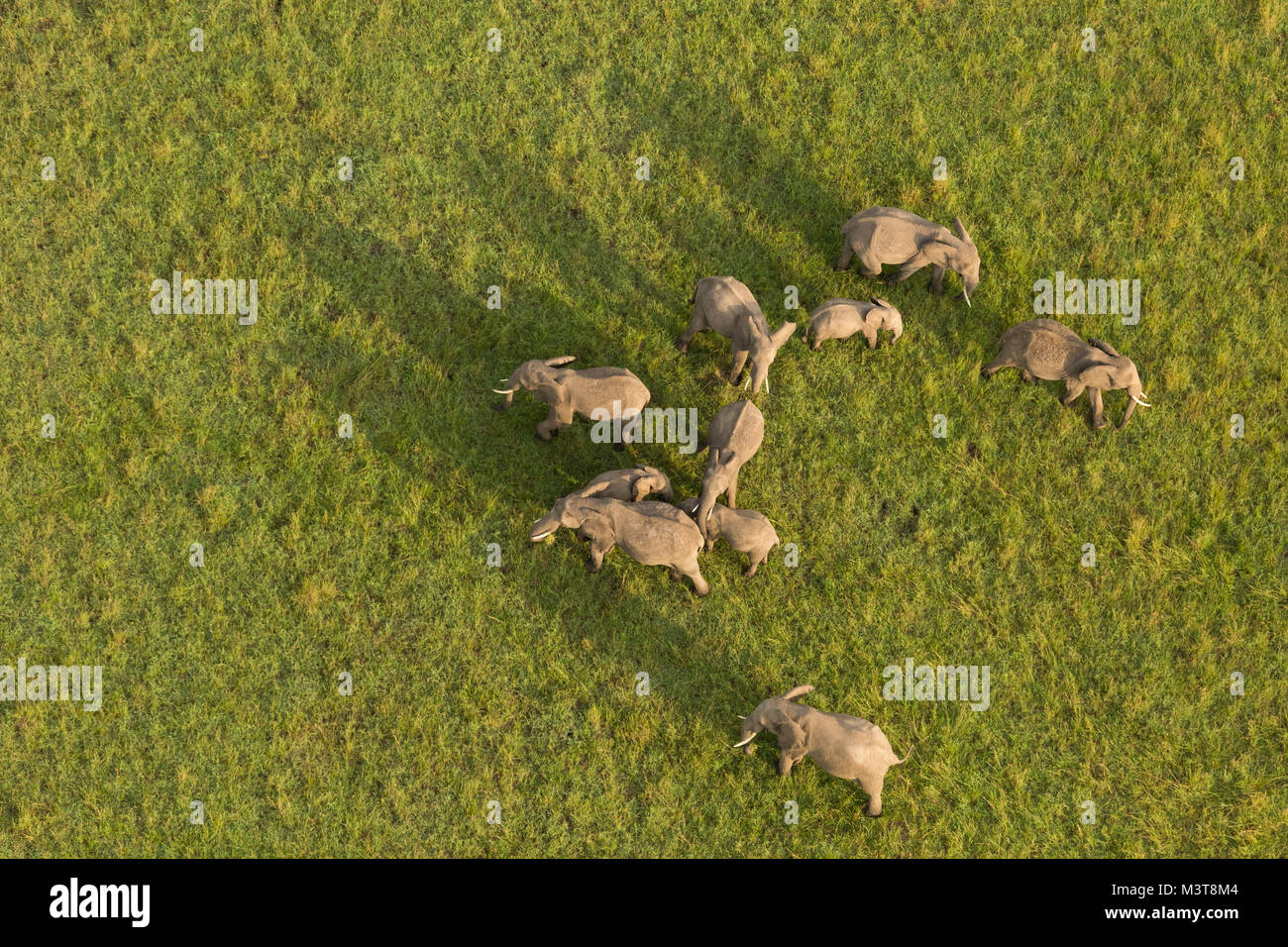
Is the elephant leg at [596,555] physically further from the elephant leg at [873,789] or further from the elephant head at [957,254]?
the elephant head at [957,254]

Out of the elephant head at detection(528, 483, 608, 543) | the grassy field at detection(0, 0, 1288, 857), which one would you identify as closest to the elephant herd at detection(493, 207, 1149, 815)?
the elephant head at detection(528, 483, 608, 543)

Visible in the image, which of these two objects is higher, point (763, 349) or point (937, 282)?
point (937, 282)

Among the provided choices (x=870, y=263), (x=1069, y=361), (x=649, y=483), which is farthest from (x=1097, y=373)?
(x=649, y=483)

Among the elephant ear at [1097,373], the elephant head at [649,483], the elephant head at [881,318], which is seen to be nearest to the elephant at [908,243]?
the elephant head at [881,318]

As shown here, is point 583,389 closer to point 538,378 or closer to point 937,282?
point 538,378

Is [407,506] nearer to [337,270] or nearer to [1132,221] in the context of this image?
[337,270]
